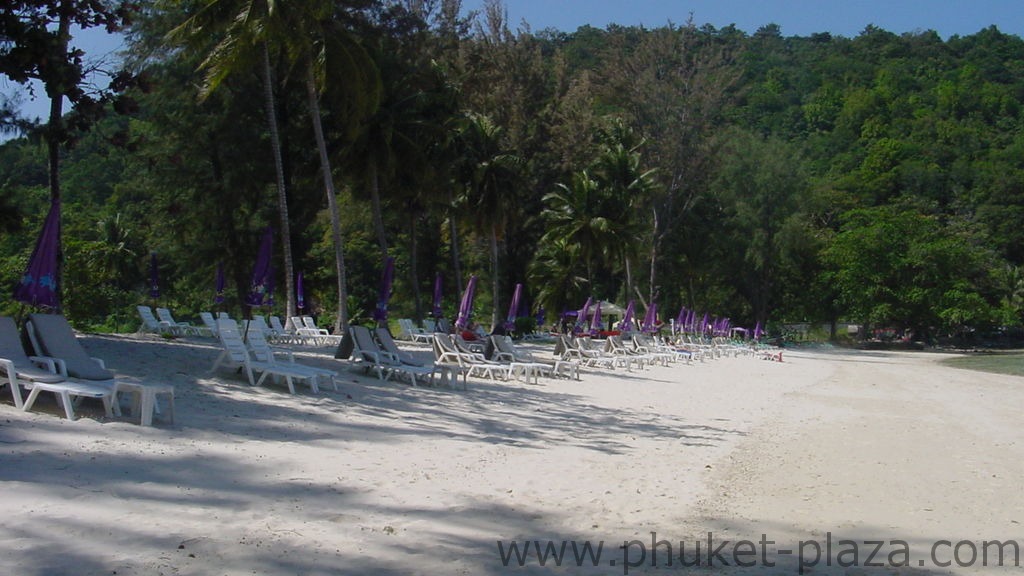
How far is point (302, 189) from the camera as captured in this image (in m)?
28.6

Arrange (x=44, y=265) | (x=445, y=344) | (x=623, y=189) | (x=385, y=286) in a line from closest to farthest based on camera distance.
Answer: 1. (x=44, y=265)
2. (x=445, y=344)
3. (x=385, y=286)
4. (x=623, y=189)

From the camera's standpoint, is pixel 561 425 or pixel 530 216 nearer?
pixel 561 425

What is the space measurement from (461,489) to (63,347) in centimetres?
504

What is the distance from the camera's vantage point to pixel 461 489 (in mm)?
6906

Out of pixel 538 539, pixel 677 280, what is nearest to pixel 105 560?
pixel 538 539

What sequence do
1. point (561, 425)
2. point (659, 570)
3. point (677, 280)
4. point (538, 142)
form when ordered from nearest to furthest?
point (659, 570)
point (561, 425)
point (538, 142)
point (677, 280)

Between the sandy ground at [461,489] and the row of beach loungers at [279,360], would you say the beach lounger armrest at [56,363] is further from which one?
the sandy ground at [461,489]

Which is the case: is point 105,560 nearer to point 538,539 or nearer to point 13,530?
point 13,530

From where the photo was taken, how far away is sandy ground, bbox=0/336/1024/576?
16.8 feet

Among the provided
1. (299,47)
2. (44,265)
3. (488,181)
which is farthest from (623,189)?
(44,265)

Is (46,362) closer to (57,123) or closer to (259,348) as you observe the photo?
(259,348)

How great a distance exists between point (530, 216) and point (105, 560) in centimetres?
3686

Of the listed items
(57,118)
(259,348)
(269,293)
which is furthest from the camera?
(269,293)

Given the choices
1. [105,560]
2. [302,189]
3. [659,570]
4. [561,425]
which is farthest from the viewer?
[302,189]
